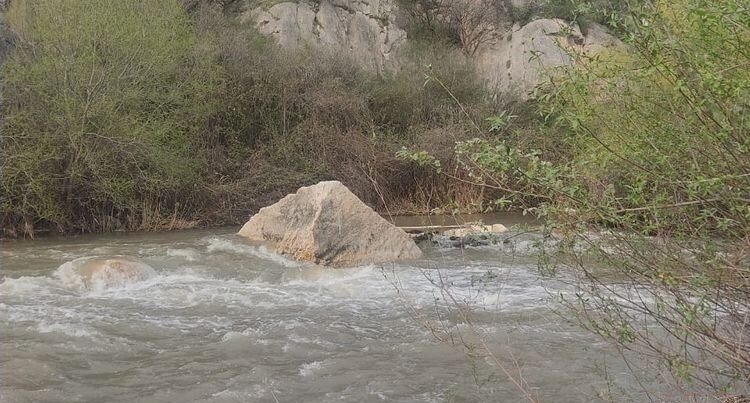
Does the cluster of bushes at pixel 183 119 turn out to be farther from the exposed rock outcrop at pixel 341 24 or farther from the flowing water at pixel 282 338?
the exposed rock outcrop at pixel 341 24

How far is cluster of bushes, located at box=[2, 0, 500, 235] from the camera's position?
14773mm

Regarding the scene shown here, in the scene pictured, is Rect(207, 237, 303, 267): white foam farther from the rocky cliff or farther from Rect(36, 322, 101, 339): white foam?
the rocky cliff

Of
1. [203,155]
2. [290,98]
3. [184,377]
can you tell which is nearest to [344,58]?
[290,98]

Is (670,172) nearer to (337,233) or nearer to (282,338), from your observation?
(282,338)

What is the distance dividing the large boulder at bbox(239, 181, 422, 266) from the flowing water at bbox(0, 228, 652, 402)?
1.71 feet

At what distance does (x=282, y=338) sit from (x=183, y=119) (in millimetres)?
11345

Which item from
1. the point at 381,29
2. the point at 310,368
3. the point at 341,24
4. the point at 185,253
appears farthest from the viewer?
the point at 381,29

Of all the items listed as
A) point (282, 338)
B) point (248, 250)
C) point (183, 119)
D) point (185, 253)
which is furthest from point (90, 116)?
point (282, 338)

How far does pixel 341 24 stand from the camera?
31.8 m

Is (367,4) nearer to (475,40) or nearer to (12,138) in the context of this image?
(475,40)

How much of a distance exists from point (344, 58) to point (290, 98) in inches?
117

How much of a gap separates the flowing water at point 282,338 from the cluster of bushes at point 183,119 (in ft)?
10.2

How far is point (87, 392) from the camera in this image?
5902mm

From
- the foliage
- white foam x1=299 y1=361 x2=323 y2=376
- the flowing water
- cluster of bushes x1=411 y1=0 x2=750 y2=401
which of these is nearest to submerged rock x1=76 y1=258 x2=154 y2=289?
the flowing water
